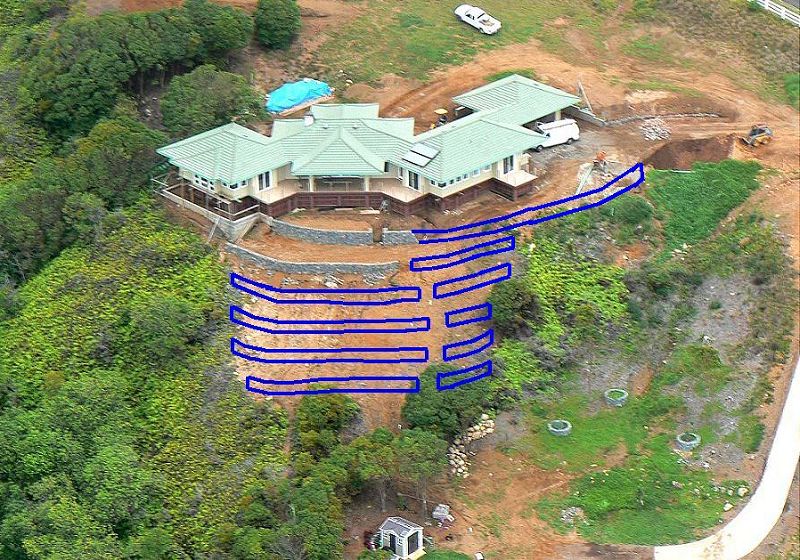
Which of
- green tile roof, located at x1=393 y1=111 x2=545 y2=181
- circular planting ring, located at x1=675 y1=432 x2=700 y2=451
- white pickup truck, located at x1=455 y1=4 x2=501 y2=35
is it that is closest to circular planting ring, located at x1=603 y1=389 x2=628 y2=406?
circular planting ring, located at x1=675 y1=432 x2=700 y2=451

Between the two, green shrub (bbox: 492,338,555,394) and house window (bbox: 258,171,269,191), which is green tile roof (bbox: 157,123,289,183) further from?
green shrub (bbox: 492,338,555,394)

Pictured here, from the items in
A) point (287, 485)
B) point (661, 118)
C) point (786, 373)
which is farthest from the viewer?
point (661, 118)

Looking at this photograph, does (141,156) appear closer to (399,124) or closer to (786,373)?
(399,124)

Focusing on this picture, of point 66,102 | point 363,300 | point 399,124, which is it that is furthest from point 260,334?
point 66,102

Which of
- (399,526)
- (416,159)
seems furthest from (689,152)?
(399,526)

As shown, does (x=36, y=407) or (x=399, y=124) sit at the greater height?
(x=399, y=124)

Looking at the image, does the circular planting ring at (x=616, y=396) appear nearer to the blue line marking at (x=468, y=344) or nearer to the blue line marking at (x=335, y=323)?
Answer: the blue line marking at (x=468, y=344)

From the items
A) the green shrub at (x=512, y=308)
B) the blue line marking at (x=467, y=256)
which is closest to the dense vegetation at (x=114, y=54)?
the blue line marking at (x=467, y=256)
